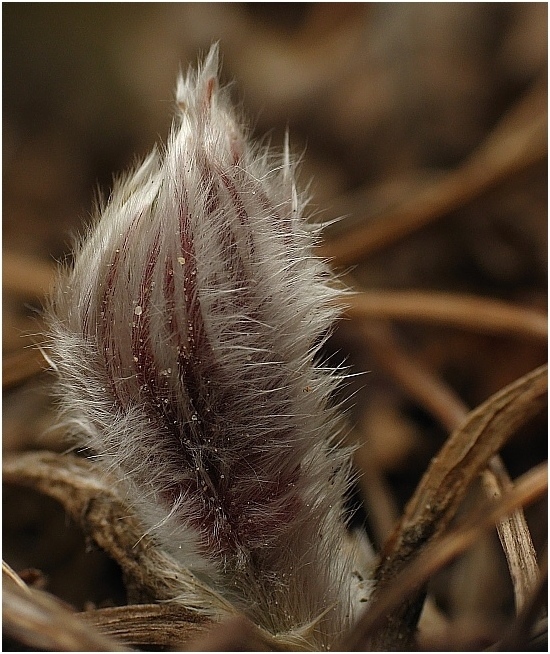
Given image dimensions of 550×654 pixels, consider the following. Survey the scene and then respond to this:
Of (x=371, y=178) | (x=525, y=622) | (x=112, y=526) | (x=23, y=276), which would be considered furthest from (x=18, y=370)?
(x=371, y=178)

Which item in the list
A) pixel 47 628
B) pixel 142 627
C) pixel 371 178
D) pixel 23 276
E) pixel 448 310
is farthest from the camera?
pixel 371 178

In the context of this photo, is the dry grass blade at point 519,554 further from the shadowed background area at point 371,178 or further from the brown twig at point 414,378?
the brown twig at point 414,378

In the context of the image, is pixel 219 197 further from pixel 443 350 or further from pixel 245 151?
pixel 443 350

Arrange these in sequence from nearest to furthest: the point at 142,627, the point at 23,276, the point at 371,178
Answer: the point at 142,627 → the point at 23,276 → the point at 371,178

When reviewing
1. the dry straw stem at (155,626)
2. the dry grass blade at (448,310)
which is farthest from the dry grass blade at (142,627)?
the dry grass blade at (448,310)

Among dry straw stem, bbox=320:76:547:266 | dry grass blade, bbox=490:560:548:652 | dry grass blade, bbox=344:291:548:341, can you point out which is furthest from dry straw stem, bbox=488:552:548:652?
dry straw stem, bbox=320:76:547:266

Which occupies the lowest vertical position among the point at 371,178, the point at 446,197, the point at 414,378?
the point at 414,378

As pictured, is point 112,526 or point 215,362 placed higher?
point 215,362

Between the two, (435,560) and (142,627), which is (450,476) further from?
(142,627)
